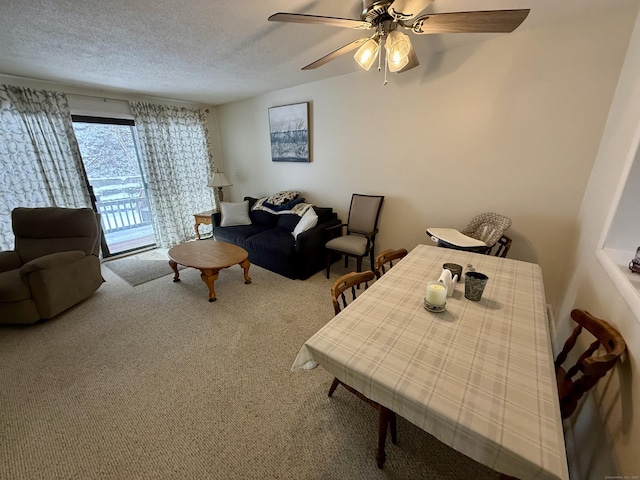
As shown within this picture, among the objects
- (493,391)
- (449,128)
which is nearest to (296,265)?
(449,128)

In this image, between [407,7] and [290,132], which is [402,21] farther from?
[290,132]

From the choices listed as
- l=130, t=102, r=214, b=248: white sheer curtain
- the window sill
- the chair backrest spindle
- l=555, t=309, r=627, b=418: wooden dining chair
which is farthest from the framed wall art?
l=555, t=309, r=627, b=418: wooden dining chair

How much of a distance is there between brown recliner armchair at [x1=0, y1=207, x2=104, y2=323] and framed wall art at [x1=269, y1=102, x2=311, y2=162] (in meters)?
2.53

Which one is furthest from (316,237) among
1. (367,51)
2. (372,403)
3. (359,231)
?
(372,403)

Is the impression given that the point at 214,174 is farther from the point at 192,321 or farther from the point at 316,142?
the point at 192,321

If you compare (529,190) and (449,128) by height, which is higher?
(449,128)

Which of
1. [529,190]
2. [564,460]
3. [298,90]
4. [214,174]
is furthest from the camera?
[214,174]

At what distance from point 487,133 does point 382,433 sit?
257 centimetres

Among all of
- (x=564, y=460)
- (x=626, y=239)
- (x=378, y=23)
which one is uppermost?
(x=378, y=23)

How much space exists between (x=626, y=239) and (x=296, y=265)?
264cm

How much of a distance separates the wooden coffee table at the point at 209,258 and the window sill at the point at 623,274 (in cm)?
278

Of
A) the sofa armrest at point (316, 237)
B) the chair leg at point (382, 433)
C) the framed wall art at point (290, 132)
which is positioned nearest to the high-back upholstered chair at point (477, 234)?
the sofa armrest at point (316, 237)

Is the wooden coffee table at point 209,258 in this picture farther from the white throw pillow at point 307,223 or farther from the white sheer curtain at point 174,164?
the white sheer curtain at point 174,164

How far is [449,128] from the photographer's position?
2.49 meters
